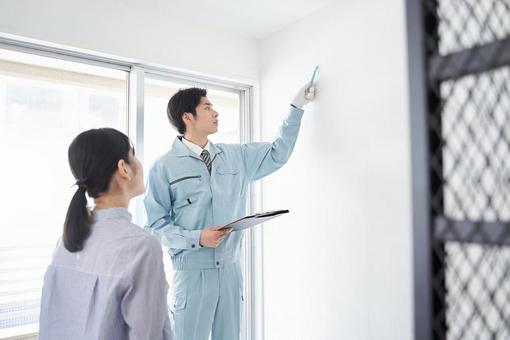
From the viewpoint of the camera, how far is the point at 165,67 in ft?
6.91

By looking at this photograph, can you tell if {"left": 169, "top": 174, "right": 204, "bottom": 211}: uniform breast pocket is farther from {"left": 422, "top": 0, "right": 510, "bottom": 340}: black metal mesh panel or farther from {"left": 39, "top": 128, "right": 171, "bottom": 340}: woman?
{"left": 422, "top": 0, "right": 510, "bottom": 340}: black metal mesh panel

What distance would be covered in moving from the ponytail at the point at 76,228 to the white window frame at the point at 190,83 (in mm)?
1034

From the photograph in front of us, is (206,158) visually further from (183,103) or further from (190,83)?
(190,83)

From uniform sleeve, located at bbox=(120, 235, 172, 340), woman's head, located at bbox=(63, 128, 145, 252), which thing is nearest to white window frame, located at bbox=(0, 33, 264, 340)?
woman's head, located at bbox=(63, 128, 145, 252)

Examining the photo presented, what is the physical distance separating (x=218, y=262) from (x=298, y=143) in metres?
0.77

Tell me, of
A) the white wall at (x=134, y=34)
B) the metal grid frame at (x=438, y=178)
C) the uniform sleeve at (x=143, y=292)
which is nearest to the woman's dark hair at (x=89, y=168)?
the uniform sleeve at (x=143, y=292)

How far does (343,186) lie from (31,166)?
147cm

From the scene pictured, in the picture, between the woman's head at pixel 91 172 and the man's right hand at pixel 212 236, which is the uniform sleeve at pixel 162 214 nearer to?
the man's right hand at pixel 212 236

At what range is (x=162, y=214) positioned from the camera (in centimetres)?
182

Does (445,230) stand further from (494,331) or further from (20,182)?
(20,182)

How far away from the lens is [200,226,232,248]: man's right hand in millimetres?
1679

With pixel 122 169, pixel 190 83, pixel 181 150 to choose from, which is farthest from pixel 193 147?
pixel 122 169

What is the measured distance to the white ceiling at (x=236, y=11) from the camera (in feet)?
6.48

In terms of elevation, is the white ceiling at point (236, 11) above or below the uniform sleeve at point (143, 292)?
above
